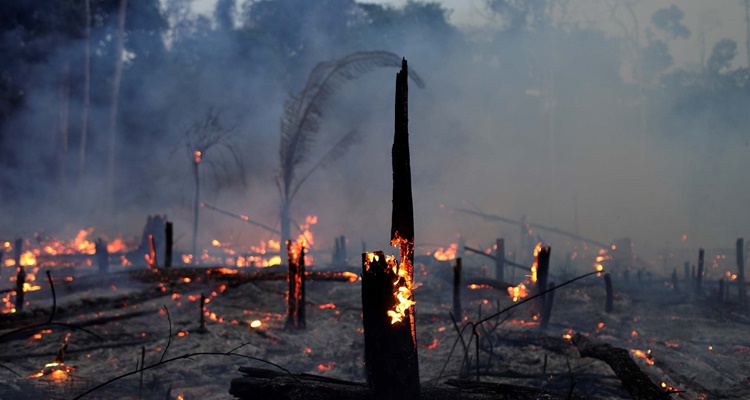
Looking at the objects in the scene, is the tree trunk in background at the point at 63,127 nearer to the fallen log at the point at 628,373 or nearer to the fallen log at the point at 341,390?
the fallen log at the point at 341,390

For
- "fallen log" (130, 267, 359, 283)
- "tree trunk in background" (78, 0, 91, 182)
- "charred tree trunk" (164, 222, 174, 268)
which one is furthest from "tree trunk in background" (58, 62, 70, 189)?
"fallen log" (130, 267, 359, 283)

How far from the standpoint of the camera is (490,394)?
579cm

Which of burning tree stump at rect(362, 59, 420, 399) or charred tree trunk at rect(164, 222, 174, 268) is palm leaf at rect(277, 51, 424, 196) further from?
burning tree stump at rect(362, 59, 420, 399)

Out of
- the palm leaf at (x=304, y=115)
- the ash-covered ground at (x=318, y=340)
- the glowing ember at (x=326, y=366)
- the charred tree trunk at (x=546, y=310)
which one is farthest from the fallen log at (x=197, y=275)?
the palm leaf at (x=304, y=115)

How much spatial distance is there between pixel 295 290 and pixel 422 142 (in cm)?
2595

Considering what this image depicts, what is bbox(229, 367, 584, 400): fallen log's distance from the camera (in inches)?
227

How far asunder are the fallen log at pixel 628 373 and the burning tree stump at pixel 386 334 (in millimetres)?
2131

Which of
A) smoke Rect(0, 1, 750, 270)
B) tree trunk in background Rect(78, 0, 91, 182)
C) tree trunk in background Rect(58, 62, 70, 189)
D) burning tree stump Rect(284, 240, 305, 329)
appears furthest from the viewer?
smoke Rect(0, 1, 750, 270)

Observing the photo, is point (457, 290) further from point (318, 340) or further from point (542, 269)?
point (318, 340)

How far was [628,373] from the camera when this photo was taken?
6.01 metres

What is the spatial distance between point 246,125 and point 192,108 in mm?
3325

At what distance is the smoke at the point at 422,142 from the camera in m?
33.5

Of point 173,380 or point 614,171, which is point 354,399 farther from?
point 614,171

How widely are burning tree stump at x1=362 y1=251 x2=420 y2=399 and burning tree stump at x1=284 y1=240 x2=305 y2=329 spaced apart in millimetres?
7506
